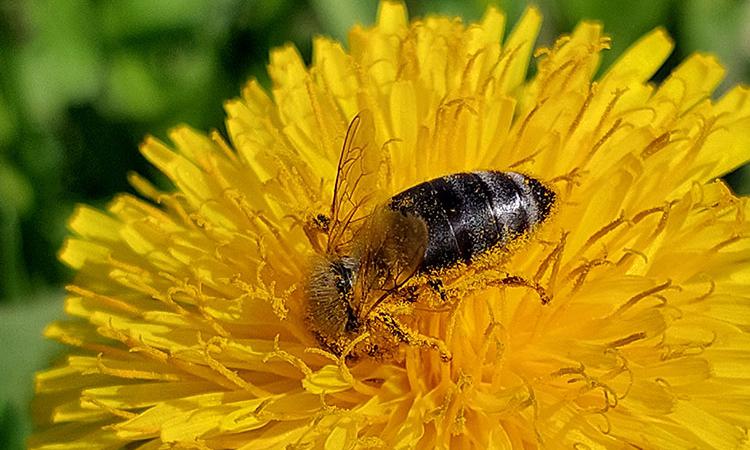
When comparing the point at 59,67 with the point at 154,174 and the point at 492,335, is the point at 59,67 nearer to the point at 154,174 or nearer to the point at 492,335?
the point at 154,174

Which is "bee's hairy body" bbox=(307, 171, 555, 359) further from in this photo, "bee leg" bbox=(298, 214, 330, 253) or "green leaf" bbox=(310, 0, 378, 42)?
"green leaf" bbox=(310, 0, 378, 42)

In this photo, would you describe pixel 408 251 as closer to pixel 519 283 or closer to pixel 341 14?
pixel 519 283

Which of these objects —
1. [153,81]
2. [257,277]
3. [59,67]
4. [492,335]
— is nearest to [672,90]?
[492,335]

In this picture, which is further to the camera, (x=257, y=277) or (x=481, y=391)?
(x=257, y=277)

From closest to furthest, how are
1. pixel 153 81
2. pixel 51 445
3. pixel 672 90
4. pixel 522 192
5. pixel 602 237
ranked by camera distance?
pixel 522 192, pixel 602 237, pixel 51 445, pixel 672 90, pixel 153 81

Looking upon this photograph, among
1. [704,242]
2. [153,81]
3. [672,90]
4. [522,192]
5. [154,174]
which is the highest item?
[153,81]

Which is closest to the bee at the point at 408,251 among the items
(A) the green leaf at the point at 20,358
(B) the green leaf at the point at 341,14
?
(A) the green leaf at the point at 20,358
